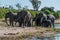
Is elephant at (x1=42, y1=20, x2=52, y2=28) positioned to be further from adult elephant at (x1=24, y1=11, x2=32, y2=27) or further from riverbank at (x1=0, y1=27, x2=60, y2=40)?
riverbank at (x1=0, y1=27, x2=60, y2=40)

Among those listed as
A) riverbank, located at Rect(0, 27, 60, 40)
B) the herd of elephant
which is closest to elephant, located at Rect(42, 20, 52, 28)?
the herd of elephant

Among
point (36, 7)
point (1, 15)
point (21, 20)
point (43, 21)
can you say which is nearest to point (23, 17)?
point (21, 20)

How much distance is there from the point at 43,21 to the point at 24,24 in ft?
8.74

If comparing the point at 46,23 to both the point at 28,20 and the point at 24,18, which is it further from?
the point at 24,18

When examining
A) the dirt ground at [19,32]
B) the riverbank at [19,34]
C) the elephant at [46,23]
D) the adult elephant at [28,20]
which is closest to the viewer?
the riverbank at [19,34]

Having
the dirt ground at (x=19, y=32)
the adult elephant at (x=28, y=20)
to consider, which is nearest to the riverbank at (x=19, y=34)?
the dirt ground at (x=19, y=32)

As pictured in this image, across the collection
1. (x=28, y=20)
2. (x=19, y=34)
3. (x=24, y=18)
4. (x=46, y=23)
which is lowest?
(x=46, y=23)

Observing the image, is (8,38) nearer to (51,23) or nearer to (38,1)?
(51,23)

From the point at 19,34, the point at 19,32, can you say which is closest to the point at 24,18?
the point at 19,32

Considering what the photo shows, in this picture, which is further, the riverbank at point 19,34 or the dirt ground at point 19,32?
the dirt ground at point 19,32

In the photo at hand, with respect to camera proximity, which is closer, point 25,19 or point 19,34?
point 19,34

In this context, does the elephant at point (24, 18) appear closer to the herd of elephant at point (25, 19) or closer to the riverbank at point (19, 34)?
the herd of elephant at point (25, 19)

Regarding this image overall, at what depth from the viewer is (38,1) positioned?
329ft

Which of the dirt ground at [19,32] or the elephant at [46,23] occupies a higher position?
the dirt ground at [19,32]
